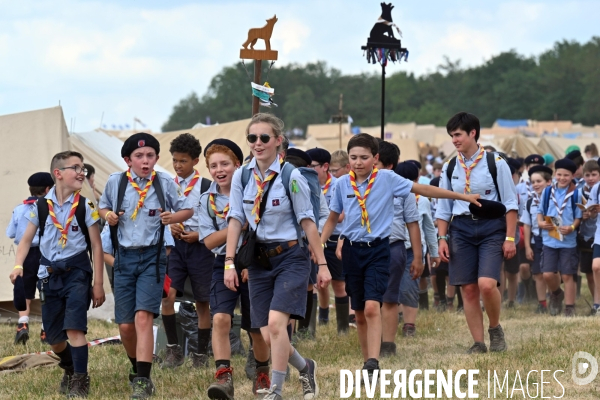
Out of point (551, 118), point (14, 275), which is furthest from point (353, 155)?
point (551, 118)

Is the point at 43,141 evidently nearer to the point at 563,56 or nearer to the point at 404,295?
the point at 404,295

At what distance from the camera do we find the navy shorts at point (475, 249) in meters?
8.75

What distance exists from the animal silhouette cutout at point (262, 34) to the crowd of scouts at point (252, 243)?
71.1 inches

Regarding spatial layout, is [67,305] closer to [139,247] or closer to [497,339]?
[139,247]

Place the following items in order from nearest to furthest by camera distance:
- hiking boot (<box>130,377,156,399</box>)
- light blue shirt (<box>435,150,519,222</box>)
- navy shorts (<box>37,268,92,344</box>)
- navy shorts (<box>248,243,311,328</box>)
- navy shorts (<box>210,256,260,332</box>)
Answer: navy shorts (<box>248,243,311,328</box>), hiking boot (<box>130,377,156,399</box>), navy shorts (<box>210,256,260,332</box>), navy shorts (<box>37,268,92,344</box>), light blue shirt (<box>435,150,519,222</box>)

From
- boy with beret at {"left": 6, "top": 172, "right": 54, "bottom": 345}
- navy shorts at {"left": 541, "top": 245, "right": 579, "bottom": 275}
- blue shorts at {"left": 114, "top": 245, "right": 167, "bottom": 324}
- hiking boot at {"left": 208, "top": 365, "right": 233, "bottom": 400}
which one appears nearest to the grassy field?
boy with beret at {"left": 6, "top": 172, "right": 54, "bottom": 345}

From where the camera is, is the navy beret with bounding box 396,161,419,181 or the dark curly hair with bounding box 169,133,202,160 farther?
the navy beret with bounding box 396,161,419,181

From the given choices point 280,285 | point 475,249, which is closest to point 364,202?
point 475,249

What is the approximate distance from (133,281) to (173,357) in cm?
169

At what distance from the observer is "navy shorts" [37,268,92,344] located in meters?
7.70

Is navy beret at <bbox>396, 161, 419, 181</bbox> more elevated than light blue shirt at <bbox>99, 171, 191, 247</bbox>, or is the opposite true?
navy beret at <bbox>396, 161, 419, 181</bbox>

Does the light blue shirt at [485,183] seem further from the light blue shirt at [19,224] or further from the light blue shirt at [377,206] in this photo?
the light blue shirt at [19,224]

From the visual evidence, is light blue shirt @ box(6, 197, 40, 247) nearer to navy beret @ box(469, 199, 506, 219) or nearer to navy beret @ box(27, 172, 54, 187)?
navy beret @ box(27, 172, 54, 187)

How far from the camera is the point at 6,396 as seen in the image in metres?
7.98
